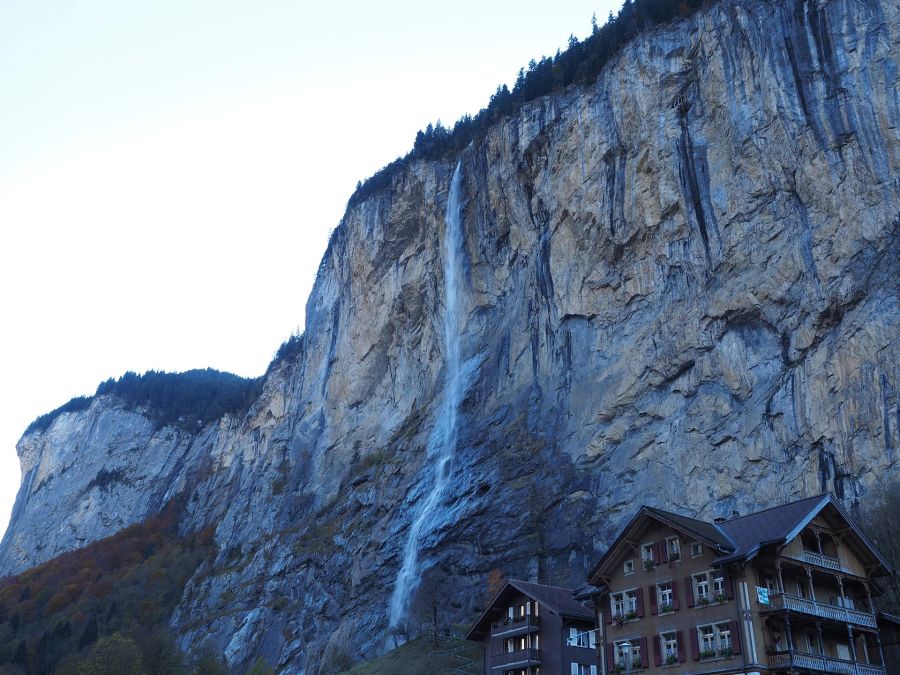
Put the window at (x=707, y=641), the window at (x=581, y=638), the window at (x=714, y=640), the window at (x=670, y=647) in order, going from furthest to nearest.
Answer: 1. the window at (x=581, y=638)
2. the window at (x=670, y=647)
3. the window at (x=707, y=641)
4. the window at (x=714, y=640)

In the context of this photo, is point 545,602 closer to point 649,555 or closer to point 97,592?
point 649,555

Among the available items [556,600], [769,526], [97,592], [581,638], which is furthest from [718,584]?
[97,592]

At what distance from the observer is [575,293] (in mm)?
69125

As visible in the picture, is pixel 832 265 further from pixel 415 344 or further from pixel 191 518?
pixel 191 518

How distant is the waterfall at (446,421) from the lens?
222 ft

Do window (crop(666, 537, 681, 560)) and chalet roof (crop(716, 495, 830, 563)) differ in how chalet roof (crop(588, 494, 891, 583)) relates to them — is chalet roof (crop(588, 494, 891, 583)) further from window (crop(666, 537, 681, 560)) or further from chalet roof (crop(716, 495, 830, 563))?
window (crop(666, 537, 681, 560))

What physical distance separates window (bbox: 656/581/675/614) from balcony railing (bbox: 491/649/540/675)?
8.84m

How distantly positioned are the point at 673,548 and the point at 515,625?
37.4ft

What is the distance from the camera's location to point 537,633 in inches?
1740

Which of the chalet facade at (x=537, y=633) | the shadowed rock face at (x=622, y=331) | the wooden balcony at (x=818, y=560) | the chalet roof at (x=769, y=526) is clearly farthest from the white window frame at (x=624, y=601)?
the shadowed rock face at (x=622, y=331)

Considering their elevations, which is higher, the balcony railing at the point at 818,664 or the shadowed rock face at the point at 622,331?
the shadowed rock face at the point at 622,331

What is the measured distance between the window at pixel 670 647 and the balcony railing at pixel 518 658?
8597 millimetres

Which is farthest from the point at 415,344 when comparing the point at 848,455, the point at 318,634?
the point at 848,455

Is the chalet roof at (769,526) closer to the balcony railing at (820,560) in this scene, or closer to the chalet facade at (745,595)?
the chalet facade at (745,595)
